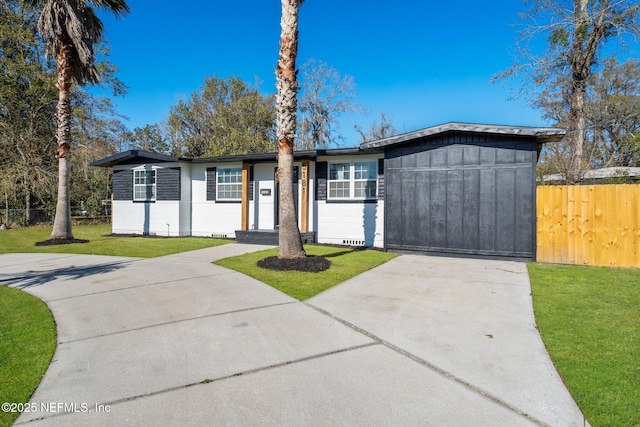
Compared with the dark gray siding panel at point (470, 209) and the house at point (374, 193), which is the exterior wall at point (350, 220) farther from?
the dark gray siding panel at point (470, 209)

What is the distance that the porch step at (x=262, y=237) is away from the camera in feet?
38.8

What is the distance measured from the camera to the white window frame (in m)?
11.5

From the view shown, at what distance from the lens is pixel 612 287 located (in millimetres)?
6004

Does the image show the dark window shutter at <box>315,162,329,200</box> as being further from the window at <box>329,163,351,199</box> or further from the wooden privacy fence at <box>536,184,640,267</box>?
the wooden privacy fence at <box>536,184,640,267</box>

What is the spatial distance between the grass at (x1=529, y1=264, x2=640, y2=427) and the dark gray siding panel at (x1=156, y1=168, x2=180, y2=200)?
487 inches

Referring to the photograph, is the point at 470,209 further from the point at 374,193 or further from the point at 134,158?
the point at 134,158

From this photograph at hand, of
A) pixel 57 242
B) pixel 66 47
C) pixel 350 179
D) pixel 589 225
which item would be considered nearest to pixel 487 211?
pixel 589 225

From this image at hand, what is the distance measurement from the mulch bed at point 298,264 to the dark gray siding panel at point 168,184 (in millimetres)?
7925

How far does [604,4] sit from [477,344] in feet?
42.3

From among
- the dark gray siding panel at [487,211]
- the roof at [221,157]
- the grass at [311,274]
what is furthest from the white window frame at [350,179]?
the dark gray siding panel at [487,211]

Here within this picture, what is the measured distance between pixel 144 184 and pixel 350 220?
9.15m

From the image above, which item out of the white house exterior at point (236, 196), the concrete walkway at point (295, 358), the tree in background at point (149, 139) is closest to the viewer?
the concrete walkway at point (295, 358)

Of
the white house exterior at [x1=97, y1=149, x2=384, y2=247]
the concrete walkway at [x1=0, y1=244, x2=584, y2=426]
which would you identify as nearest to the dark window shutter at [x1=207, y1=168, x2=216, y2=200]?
the white house exterior at [x1=97, y1=149, x2=384, y2=247]

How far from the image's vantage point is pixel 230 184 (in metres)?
13.7
